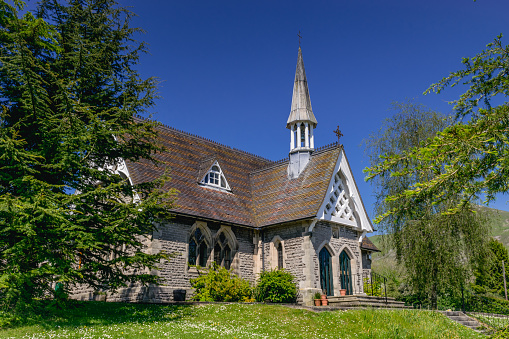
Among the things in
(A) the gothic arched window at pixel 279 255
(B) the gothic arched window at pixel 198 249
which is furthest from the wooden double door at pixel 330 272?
(B) the gothic arched window at pixel 198 249

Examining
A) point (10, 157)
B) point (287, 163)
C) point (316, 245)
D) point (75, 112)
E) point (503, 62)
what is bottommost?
point (316, 245)

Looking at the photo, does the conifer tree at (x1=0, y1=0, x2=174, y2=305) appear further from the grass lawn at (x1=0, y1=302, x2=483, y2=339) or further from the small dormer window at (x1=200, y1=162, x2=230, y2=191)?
the small dormer window at (x1=200, y1=162, x2=230, y2=191)

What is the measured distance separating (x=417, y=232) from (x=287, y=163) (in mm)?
8232

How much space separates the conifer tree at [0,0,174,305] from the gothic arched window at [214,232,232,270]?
7.56 m

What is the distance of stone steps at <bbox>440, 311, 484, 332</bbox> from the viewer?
1677 centimetres

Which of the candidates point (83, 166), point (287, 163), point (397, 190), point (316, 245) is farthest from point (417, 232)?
point (83, 166)

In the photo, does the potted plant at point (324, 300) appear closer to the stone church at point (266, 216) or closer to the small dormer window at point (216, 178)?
the stone church at point (266, 216)

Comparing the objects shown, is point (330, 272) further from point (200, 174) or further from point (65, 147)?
point (65, 147)

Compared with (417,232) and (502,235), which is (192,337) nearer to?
(417,232)

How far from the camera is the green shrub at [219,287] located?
1838cm

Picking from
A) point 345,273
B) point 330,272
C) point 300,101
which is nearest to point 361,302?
point 330,272

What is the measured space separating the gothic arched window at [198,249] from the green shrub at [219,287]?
58 cm

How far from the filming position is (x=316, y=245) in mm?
21156

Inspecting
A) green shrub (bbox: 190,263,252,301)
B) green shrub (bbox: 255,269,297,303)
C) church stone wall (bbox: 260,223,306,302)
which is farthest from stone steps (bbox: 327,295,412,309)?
green shrub (bbox: 190,263,252,301)
